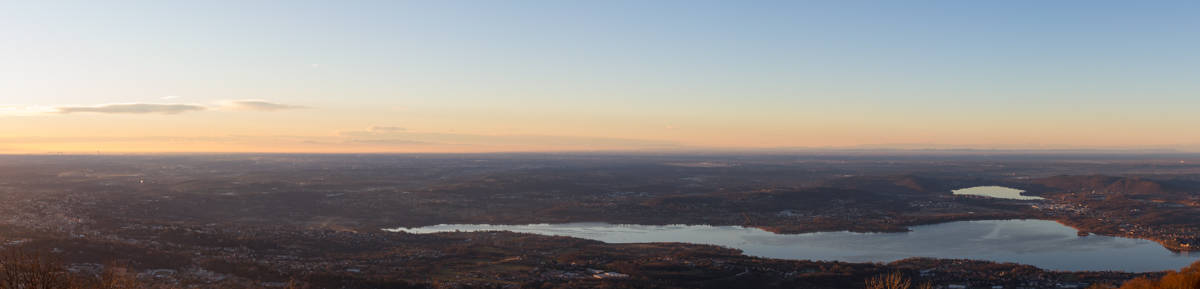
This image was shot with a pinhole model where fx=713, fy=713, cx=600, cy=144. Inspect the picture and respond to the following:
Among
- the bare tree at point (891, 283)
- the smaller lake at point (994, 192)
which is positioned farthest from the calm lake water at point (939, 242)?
the smaller lake at point (994, 192)

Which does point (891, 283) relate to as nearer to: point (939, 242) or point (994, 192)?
point (939, 242)

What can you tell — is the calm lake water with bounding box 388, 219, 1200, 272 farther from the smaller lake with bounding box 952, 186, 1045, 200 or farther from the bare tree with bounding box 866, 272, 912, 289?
the smaller lake with bounding box 952, 186, 1045, 200

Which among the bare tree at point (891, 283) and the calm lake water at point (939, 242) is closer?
the bare tree at point (891, 283)

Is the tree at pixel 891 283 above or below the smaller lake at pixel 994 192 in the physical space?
above

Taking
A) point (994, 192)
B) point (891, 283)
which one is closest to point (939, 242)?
point (891, 283)

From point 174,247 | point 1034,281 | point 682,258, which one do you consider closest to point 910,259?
point 1034,281

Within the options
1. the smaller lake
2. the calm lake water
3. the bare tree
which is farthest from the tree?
the smaller lake

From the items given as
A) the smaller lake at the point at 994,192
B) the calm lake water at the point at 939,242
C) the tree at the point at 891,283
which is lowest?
the calm lake water at the point at 939,242

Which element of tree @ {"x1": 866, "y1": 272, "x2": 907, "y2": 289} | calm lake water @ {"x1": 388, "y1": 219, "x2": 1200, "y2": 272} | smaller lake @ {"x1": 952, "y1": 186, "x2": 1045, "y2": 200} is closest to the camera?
tree @ {"x1": 866, "y1": 272, "x2": 907, "y2": 289}

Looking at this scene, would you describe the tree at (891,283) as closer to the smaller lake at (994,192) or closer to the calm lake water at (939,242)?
the calm lake water at (939,242)

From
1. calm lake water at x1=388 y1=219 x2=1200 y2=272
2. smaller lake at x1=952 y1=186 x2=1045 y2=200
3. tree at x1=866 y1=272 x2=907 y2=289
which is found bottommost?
calm lake water at x1=388 y1=219 x2=1200 y2=272
